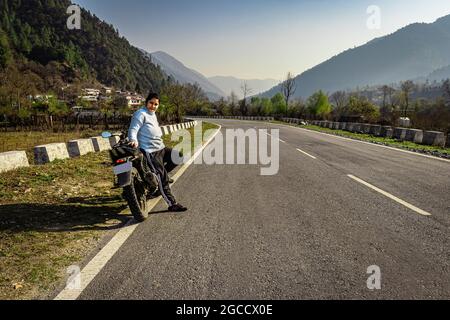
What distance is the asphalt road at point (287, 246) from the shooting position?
298 centimetres

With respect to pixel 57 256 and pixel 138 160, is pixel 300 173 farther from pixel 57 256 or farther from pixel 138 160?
pixel 57 256

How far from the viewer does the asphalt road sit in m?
2.98

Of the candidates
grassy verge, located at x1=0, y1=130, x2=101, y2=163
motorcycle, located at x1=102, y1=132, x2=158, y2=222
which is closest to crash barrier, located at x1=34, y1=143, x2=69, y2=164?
grassy verge, located at x1=0, y1=130, x2=101, y2=163

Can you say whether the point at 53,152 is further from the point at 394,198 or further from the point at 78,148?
the point at 394,198

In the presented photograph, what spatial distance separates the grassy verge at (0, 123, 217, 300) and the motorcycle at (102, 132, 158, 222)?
1.11 feet

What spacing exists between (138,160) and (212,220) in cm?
154

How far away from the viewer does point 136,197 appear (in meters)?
4.81

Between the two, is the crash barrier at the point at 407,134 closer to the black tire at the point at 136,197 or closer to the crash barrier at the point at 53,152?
the crash barrier at the point at 53,152

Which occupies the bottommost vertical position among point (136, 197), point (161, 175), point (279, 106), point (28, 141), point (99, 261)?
point (28, 141)

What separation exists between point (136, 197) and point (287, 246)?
228 centimetres

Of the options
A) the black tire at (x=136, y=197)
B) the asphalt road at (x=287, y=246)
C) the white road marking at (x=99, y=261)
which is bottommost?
the white road marking at (x=99, y=261)

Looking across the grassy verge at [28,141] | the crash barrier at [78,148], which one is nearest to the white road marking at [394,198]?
the crash barrier at [78,148]

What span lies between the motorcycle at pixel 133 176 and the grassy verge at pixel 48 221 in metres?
0.34

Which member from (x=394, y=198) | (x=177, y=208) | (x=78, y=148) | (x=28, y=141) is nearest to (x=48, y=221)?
(x=177, y=208)
